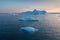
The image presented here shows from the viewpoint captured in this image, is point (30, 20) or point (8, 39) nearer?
point (8, 39)

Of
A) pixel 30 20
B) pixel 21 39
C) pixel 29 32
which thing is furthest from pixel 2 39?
pixel 30 20

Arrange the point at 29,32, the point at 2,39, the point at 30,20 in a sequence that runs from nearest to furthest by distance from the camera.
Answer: the point at 2,39 → the point at 29,32 → the point at 30,20

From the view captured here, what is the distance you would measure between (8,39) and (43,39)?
409 cm

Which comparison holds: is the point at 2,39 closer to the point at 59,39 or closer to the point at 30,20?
the point at 59,39

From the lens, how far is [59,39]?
17.0m

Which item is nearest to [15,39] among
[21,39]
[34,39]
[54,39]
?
[21,39]

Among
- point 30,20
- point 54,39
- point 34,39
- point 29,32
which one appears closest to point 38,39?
point 34,39

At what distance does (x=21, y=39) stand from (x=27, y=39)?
72 cm

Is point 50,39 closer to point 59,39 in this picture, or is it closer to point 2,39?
point 59,39

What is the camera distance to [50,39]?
17219mm

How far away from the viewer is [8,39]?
16688 mm

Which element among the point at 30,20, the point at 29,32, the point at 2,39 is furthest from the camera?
the point at 30,20

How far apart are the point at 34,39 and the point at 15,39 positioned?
225cm

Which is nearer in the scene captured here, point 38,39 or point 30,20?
point 38,39
